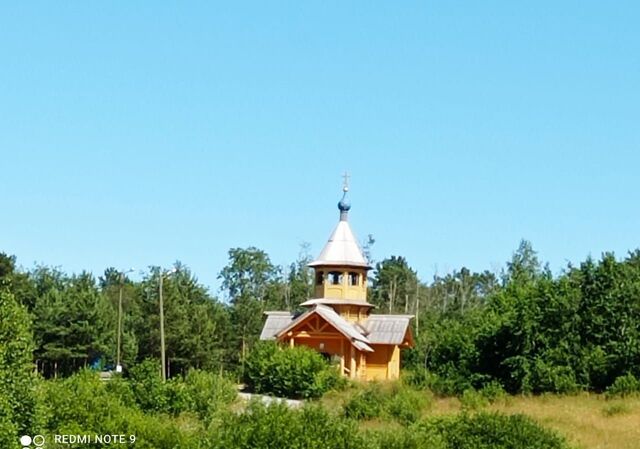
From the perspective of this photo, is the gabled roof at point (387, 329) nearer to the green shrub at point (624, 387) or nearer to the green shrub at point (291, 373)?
the green shrub at point (291, 373)

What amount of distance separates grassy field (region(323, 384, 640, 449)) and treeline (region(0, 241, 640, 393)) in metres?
2.05

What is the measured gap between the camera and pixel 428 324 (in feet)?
168

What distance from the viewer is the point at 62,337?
4494 centimetres

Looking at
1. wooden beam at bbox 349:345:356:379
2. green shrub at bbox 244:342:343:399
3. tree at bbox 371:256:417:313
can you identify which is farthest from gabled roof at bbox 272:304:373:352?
tree at bbox 371:256:417:313

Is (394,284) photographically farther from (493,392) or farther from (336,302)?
(493,392)

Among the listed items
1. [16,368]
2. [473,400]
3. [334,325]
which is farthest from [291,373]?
[16,368]

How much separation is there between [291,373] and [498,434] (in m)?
18.8

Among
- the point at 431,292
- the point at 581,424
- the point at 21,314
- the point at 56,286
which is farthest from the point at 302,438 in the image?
the point at 431,292

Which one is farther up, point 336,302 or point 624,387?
point 336,302

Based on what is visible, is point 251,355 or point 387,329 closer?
point 251,355

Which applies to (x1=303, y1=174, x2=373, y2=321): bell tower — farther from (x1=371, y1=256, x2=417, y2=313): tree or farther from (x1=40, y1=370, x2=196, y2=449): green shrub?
(x1=371, y1=256, x2=417, y2=313): tree

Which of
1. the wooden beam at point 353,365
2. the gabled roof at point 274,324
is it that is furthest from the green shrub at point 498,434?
the gabled roof at point 274,324

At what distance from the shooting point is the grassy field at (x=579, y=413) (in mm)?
21594

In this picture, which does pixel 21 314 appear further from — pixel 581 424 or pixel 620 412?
pixel 620 412
